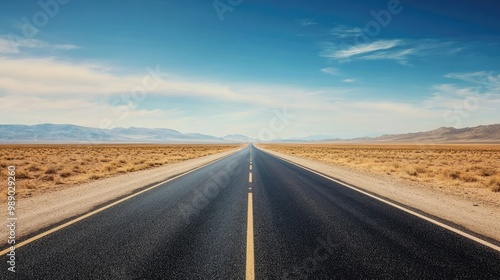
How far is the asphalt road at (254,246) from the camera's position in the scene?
418 centimetres

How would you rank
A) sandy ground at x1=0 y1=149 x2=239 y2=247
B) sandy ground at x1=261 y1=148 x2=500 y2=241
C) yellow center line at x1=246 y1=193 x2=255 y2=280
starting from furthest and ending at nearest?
sandy ground at x1=261 y1=148 x2=500 y2=241
sandy ground at x1=0 y1=149 x2=239 y2=247
yellow center line at x1=246 y1=193 x2=255 y2=280

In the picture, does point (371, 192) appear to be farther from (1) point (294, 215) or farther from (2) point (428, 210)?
(1) point (294, 215)

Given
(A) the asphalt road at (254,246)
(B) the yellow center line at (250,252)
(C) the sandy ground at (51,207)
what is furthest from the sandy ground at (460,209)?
(C) the sandy ground at (51,207)

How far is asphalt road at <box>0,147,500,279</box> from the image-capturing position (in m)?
4.18

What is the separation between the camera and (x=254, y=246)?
5180mm

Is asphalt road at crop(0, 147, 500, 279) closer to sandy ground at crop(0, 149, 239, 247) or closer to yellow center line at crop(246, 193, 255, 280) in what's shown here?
yellow center line at crop(246, 193, 255, 280)

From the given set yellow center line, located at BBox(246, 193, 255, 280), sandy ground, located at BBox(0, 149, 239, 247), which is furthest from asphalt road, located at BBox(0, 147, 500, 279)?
sandy ground, located at BBox(0, 149, 239, 247)

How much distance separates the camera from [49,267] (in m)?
4.32

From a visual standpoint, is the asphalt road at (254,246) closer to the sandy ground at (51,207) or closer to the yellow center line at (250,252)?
the yellow center line at (250,252)

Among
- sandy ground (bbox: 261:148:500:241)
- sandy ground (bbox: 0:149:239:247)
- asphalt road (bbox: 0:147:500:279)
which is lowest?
sandy ground (bbox: 261:148:500:241)

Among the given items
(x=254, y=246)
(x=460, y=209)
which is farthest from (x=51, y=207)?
(x=460, y=209)

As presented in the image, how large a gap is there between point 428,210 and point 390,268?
16.1ft

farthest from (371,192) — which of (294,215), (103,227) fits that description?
(103,227)

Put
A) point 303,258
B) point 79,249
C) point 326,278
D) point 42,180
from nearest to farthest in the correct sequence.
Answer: point 326,278 < point 303,258 < point 79,249 < point 42,180
